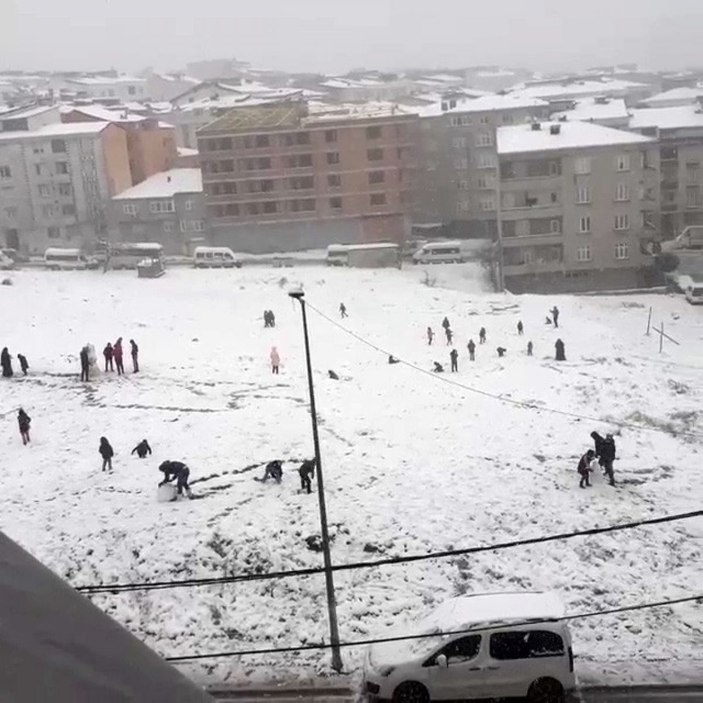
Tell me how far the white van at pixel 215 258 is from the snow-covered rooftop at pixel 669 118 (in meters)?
13.6

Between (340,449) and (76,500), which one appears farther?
(340,449)

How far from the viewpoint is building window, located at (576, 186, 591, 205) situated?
85.7ft

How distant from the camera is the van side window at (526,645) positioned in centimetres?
628

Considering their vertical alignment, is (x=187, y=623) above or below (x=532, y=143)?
below

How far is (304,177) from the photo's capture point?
94.7 ft

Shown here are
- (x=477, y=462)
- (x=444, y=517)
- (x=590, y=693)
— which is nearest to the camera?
(x=590, y=693)

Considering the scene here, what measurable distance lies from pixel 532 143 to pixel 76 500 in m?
20.0

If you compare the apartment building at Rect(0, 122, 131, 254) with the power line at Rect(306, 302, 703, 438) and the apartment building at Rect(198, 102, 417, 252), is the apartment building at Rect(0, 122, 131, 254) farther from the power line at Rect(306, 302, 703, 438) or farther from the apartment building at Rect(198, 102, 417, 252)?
the power line at Rect(306, 302, 703, 438)

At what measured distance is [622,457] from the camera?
1188 cm

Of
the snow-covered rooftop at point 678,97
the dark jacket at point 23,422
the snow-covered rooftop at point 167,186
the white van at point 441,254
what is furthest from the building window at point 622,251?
the dark jacket at point 23,422

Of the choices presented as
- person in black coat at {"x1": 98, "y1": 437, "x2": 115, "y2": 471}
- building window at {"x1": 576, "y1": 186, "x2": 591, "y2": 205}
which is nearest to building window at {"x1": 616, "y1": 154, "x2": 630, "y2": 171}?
building window at {"x1": 576, "y1": 186, "x2": 591, "y2": 205}

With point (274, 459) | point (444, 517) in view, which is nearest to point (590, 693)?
point (444, 517)

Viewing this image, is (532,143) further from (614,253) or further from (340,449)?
(340,449)

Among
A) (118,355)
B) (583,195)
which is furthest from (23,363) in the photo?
(583,195)
